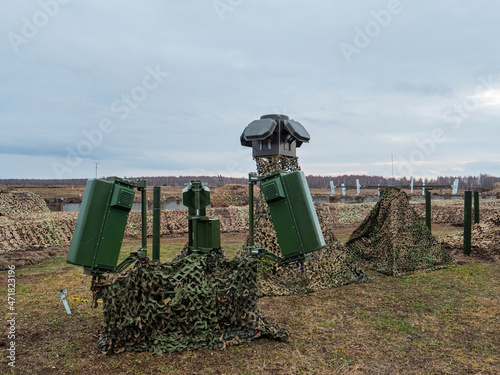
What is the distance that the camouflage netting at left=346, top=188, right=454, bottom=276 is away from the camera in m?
10.5

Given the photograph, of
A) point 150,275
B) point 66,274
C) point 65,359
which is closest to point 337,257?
point 150,275

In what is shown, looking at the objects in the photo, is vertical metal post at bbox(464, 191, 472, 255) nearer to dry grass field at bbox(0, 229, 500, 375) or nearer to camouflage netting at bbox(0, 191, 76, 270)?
dry grass field at bbox(0, 229, 500, 375)

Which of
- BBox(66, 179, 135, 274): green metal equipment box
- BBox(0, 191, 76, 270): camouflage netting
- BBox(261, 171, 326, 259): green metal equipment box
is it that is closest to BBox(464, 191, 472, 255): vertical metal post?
BBox(261, 171, 326, 259): green metal equipment box

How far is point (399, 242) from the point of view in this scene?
1074 centimetres

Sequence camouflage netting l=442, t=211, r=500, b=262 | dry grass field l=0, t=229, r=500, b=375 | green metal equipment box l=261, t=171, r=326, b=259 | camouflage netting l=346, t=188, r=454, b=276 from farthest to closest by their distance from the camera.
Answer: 1. camouflage netting l=442, t=211, r=500, b=262
2. camouflage netting l=346, t=188, r=454, b=276
3. green metal equipment box l=261, t=171, r=326, b=259
4. dry grass field l=0, t=229, r=500, b=375

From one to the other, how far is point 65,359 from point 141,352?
1029mm

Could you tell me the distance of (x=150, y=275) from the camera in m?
5.39

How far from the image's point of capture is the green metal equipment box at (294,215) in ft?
17.3

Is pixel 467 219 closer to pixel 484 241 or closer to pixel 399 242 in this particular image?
pixel 484 241

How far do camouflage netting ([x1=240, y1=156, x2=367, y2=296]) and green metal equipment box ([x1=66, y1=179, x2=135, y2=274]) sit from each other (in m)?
3.62

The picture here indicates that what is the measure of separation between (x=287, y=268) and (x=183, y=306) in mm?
3850

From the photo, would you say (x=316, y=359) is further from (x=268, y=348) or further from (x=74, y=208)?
(x=74, y=208)

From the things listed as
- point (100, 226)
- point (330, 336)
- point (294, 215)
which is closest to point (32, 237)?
point (100, 226)

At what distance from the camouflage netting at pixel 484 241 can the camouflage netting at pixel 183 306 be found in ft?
35.1
